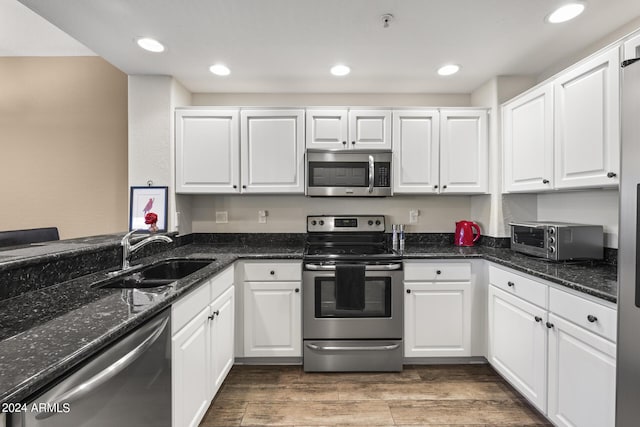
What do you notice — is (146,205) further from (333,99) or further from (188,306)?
(333,99)

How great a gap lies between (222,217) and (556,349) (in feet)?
9.16

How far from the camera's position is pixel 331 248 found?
2.88 metres

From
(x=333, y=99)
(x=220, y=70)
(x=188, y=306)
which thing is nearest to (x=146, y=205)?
(x=220, y=70)

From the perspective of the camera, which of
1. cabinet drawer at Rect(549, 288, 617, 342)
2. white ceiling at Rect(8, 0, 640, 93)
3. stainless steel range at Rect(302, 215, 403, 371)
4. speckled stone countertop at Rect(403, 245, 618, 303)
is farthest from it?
stainless steel range at Rect(302, 215, 403, 371)

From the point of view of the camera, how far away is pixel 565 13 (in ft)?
5.83

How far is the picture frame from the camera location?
103 inches

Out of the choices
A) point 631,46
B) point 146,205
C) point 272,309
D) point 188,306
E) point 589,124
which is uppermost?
point 631,46

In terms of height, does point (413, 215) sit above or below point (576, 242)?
above

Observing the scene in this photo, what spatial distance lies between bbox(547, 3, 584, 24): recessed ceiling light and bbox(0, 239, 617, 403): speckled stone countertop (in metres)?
1.52

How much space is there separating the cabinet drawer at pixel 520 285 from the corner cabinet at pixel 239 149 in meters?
1.71

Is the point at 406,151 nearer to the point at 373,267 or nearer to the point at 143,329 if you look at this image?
the point at 373,267

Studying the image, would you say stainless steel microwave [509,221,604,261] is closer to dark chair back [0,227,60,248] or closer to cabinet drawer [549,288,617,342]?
cabinet drawer [549,288,617,342]

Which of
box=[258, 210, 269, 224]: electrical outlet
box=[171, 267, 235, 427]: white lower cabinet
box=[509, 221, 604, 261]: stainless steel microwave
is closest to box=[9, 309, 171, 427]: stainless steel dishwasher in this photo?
box=[171, 267, 235, 427]: white lower cabinet

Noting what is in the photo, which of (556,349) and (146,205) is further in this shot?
(146,205)
